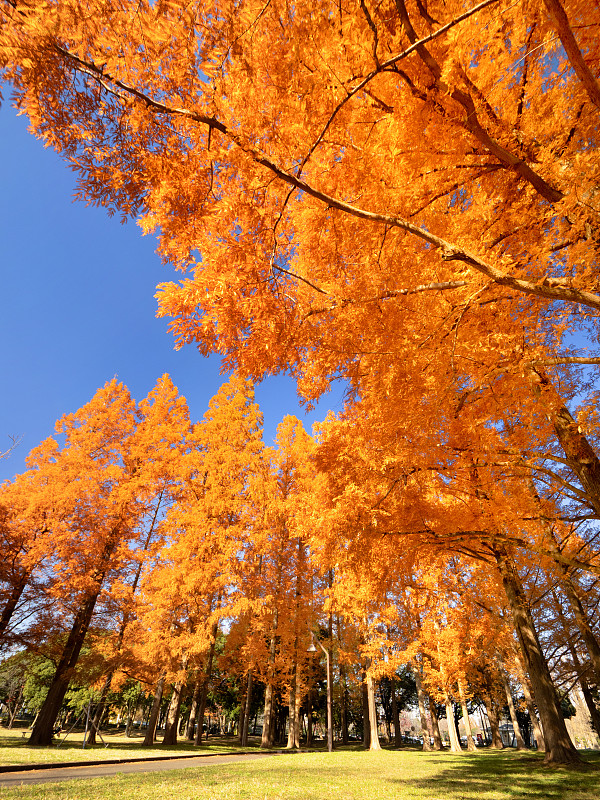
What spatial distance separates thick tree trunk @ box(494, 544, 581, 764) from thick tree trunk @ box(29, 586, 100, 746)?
43.9ft

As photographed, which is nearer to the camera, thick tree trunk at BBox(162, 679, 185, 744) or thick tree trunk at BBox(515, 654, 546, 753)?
thick tree trunk at BBox(162, 679, 185, 744)

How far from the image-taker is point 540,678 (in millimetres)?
8117

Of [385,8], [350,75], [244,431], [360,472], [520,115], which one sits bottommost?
[360,472]

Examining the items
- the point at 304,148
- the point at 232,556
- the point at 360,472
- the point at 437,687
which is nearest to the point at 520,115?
the point at 304,148

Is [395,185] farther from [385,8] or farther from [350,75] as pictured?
[385,8]

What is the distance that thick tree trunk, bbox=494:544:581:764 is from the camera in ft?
26.4

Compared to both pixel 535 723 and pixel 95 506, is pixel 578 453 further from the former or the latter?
pixel 535 723

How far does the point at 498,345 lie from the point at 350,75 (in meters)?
2.91

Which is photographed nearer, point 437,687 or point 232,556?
point 232,556

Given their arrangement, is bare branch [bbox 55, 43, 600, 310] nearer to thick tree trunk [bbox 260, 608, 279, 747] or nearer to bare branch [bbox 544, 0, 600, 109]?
bare branch [bbox 544, 0, 600, 109]

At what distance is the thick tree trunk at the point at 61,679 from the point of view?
42.9ft

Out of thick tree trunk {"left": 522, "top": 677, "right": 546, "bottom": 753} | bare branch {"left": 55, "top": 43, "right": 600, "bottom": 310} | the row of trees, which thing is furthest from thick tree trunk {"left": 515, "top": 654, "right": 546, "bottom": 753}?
bare branch {"left": 55, "top": 43, "right": 600, "bottom": 310}

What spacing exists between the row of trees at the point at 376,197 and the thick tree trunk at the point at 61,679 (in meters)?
12.9

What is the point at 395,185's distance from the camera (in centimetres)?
396
